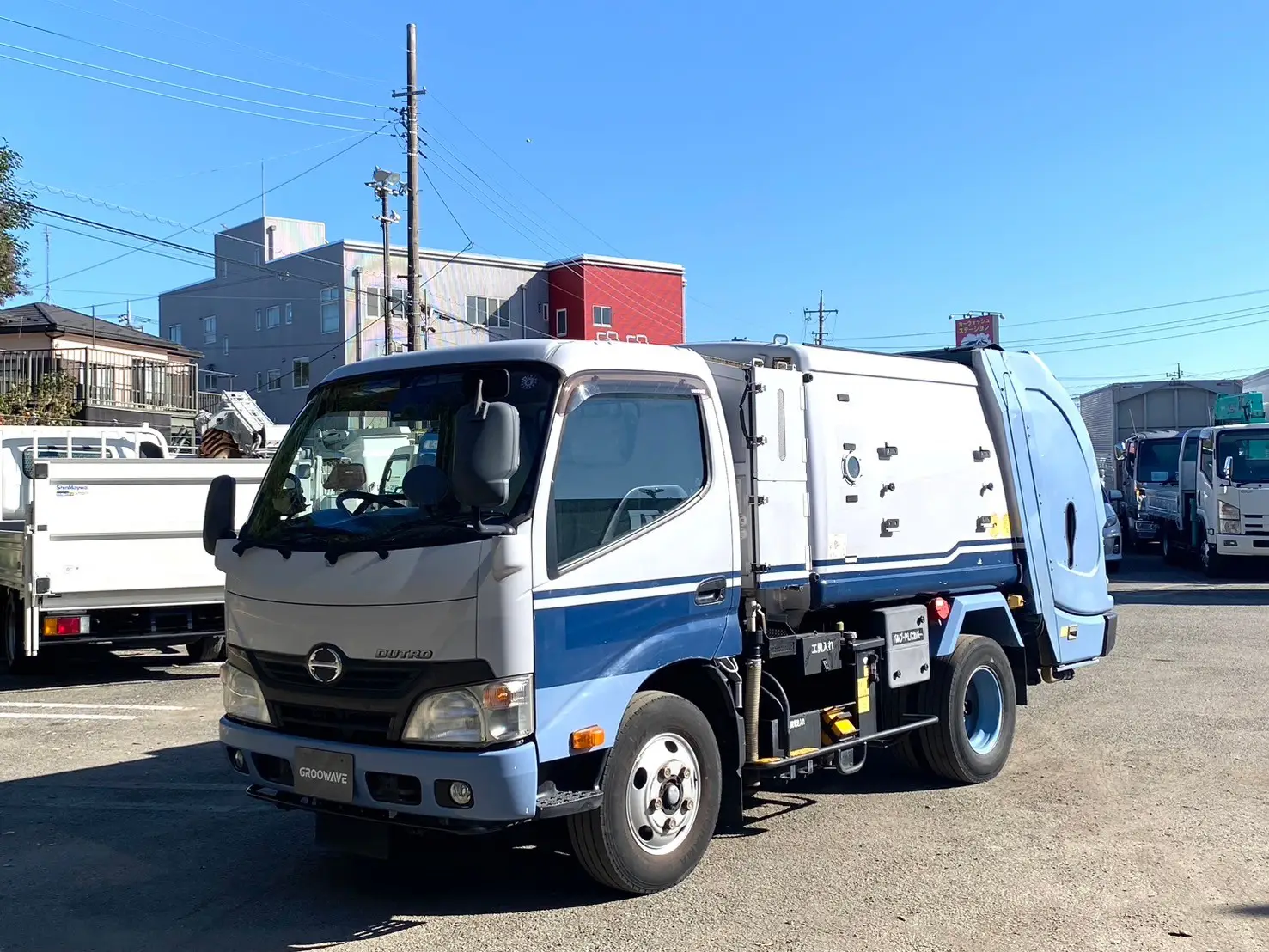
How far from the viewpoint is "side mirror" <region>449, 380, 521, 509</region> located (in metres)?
4.71

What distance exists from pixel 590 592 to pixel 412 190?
22.4 metres

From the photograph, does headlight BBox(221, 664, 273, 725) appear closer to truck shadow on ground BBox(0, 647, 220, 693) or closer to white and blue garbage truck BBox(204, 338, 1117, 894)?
white and blue garbage truck BBox(204, 338, 1117, 894)

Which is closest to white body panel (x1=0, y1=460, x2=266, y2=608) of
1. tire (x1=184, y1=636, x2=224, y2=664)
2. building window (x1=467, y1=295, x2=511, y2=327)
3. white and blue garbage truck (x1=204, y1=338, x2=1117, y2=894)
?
tire (x1=184, y1=636, x2=224, y2=664)

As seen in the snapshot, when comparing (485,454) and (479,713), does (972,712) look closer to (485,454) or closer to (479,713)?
(479,713)

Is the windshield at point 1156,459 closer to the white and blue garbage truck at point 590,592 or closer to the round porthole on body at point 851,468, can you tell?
the white and blue garbage truck at point 590,592

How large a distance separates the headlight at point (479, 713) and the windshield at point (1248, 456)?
62.0 feet

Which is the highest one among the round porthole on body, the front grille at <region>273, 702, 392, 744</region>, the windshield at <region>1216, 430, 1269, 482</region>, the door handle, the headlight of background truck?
the windshield at <region>1216, 430, 1269, 482</region>

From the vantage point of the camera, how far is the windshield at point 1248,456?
2027 cm

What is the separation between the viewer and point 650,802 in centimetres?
543

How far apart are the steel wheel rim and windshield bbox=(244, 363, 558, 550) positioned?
1.35m

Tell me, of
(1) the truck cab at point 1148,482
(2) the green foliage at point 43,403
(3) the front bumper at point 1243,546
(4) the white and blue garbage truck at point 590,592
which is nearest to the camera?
(4) the white and blue garbage truck at point 590,592

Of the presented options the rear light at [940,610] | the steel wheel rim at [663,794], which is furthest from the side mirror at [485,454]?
the rear light at [940,610]

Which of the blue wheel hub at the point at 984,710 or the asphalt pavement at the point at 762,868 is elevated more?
the blue wheel hub at the point at 984,710

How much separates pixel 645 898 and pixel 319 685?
5.83 ft
